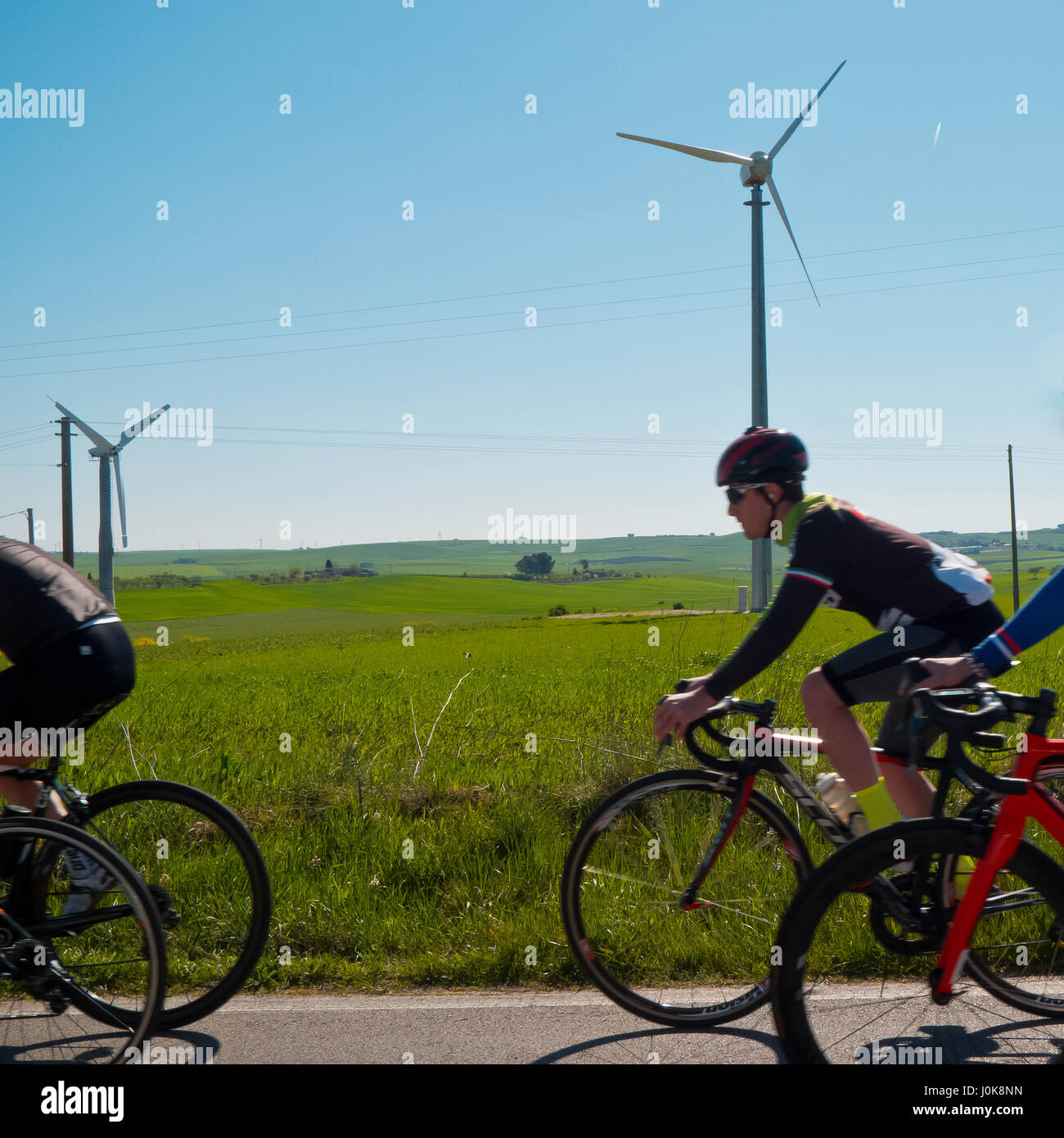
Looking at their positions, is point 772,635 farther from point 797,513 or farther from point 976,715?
point 976,715

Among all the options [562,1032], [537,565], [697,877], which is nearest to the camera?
[562,1032]

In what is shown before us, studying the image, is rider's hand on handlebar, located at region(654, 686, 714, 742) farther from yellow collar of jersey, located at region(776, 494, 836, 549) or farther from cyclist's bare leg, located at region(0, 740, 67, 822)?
cyclist's bare leg, located at region(0, 740, 67, 822)

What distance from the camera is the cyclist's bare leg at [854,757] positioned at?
10.7 feet

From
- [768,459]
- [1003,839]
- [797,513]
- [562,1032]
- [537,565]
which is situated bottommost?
[562,1032]

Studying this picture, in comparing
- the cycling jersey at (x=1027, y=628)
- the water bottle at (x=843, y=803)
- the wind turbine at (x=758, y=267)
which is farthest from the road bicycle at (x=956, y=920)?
the wind turbine at (x=758, y=267)

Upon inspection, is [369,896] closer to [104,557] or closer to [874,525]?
[874,525]

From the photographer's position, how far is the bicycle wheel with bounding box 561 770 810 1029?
11.0ft

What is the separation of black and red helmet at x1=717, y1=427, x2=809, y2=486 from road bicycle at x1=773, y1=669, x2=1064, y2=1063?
1079 mm

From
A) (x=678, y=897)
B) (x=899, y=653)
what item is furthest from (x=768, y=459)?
(x=678, y=897)

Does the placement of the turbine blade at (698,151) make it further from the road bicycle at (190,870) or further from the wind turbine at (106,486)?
the wind turbine at (106,486)

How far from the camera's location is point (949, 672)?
2654 millimetres

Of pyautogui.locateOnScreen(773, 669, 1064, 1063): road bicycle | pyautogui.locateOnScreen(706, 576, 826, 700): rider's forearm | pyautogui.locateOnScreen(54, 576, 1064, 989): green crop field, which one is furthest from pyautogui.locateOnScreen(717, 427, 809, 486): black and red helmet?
pyautogui.locateOnScreen(54, 576, 1064, 989): green crop field

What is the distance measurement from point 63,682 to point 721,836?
98.1 inches
